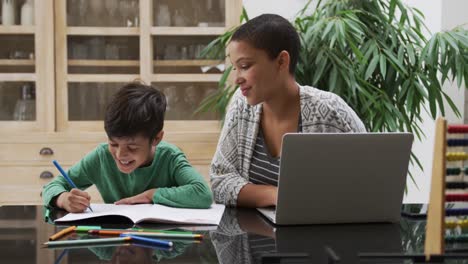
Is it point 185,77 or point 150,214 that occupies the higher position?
point 185,77

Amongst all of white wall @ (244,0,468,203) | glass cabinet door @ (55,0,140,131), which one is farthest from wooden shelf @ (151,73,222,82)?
white wall @ (244,0,468,203)

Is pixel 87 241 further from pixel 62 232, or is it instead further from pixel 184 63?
pixel 184 63

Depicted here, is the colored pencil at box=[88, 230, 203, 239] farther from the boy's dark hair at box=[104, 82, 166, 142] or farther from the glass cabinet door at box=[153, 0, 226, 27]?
the glass cabinet door at box=[153, 0, 226, 27]

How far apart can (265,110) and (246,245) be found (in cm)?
67

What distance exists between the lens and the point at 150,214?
1.23 m

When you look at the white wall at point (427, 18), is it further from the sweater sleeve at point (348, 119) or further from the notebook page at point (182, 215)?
the notebook page at point (182, 215)

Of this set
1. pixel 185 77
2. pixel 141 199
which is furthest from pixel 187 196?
pixel 185 77

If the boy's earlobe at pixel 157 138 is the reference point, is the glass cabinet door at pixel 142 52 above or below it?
above

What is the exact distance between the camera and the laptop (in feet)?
3.61

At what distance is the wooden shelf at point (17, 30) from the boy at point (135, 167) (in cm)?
158

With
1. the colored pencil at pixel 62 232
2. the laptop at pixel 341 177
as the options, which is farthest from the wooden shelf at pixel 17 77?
the laptop at pixel 341 177

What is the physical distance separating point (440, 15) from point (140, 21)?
5.17 feet

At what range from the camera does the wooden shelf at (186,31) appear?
298 centimetres

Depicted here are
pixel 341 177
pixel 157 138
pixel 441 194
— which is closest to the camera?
pixel 441 194
